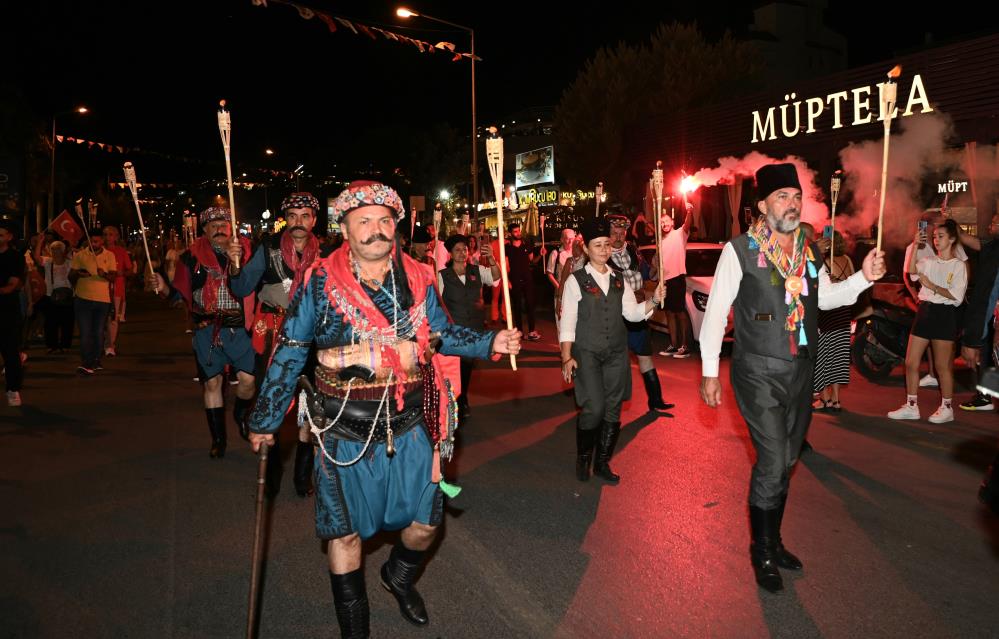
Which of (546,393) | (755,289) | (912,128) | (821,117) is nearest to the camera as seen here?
(755,289)

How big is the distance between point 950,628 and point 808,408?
123cm

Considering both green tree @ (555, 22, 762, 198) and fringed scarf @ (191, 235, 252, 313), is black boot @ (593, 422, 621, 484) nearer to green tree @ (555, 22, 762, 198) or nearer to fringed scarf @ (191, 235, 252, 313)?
fringed scarf @ (191, 235, 252, 313)

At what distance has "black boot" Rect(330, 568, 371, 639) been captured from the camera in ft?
11.7

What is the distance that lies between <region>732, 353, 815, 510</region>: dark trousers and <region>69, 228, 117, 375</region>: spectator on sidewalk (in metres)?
10.2

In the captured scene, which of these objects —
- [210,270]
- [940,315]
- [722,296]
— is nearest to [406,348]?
[722,296]

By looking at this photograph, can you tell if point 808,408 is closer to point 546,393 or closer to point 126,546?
point 126,546

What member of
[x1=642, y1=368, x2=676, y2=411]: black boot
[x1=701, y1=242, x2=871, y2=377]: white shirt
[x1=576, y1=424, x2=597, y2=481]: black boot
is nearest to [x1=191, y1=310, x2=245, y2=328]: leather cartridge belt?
[x1=576, y1=424, x2=597, y2=481]: black boot

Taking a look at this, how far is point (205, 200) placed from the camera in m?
73.4

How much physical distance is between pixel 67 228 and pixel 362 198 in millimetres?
12343

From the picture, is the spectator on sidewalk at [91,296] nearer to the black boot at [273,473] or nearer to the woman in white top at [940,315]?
the black boot at [273,473]

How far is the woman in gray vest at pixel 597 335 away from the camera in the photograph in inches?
245

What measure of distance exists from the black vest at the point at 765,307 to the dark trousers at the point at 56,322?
44.6 feet

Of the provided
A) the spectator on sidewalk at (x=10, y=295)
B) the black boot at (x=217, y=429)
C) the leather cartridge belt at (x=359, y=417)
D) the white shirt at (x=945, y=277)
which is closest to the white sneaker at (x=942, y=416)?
the white shirt at (x=945, y=277)

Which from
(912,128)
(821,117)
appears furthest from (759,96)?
(912,128)
